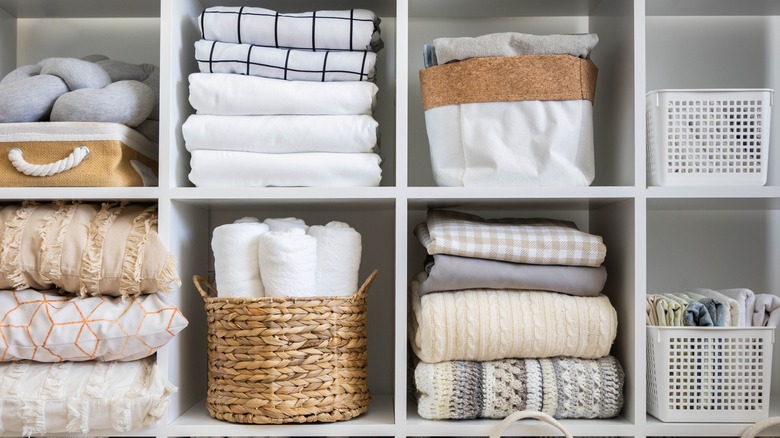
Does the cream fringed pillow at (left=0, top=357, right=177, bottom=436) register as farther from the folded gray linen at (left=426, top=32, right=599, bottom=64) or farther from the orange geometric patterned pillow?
the folded gray linen at (left=426, top=32, right=599, bottom=64)

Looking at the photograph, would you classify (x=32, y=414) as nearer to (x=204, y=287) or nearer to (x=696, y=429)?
(x=204, y=287)

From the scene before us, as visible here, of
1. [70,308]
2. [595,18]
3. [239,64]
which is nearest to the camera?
[70,308]

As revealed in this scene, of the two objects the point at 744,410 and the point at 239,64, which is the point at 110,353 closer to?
the point at 239,64

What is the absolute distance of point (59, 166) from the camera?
1.30m

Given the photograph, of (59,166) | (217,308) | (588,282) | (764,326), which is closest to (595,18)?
(588,282)

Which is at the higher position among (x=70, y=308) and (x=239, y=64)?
(x=239, y=64)

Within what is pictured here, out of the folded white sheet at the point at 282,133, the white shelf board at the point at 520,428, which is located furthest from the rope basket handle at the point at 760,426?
the folded white sheet at the point at 282,133

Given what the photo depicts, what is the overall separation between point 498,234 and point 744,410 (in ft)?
1.82

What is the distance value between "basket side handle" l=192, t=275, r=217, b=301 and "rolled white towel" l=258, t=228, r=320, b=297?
13 centimetres

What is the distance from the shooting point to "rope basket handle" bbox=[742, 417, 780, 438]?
4.12ft

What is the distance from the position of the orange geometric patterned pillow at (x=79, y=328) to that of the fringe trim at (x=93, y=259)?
30 mm

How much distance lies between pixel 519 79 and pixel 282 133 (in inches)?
18.0

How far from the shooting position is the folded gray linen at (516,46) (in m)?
1.34

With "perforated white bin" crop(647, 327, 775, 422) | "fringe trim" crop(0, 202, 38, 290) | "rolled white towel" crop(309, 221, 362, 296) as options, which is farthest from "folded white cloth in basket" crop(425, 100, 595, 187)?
"fringe trim" crop(0, 202, 38, 290)
